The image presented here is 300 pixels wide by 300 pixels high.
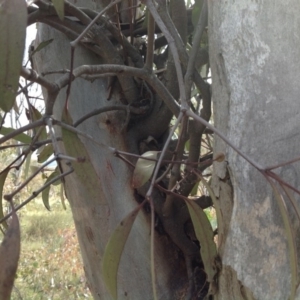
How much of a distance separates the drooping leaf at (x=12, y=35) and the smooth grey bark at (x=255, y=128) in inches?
9.9

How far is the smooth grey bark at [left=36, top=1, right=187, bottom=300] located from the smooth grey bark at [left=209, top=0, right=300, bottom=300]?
0.17 meters

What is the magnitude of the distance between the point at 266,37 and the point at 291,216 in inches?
7.5

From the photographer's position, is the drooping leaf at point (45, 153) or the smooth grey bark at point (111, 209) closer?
the smooth grey bark at point (111, 209)

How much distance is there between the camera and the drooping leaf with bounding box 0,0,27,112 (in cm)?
34

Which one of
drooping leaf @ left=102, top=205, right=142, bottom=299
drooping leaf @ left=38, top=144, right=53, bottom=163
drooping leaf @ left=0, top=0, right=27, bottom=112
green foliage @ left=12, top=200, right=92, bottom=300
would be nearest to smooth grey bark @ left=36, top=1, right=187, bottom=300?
drooping leaf @ left=38, top=144, right=53, bottom=163

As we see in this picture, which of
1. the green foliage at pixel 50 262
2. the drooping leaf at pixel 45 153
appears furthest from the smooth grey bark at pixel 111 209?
the green foliage at pixel 50 262

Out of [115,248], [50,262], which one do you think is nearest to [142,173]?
[115,248]

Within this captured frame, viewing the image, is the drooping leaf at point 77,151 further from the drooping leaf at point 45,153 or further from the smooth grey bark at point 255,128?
the drooping leaf at point 45,153

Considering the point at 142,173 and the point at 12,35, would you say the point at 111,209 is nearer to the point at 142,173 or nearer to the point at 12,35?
the point at 142,173

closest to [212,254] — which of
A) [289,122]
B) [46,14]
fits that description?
[289,122]

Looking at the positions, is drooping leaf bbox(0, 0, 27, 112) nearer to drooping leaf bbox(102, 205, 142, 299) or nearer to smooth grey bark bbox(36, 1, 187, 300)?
drooping leaf bbox(102, 205, 142, 299)

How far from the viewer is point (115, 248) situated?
0.44 metres

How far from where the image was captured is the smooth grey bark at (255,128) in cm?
46

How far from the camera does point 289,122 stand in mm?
482
